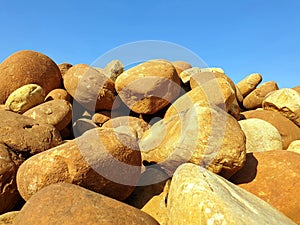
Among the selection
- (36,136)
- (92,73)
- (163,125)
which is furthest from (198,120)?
(92,73)

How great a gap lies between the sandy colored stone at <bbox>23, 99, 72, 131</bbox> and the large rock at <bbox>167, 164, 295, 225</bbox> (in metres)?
2.64

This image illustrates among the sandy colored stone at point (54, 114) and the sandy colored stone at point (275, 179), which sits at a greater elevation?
the sandy colored stone at point (54, 114)

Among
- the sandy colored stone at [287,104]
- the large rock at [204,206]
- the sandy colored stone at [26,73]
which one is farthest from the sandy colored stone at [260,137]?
the sandy colored stone at [26,73]

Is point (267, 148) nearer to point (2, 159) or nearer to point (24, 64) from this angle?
point (2, 159)

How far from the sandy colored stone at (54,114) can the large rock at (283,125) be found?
3282mm

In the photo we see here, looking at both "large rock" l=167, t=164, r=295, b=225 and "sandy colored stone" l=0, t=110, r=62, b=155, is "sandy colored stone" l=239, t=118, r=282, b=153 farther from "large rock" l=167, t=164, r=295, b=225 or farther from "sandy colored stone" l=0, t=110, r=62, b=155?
"sandy colored stone" l=0, t=110, r=62, b=155

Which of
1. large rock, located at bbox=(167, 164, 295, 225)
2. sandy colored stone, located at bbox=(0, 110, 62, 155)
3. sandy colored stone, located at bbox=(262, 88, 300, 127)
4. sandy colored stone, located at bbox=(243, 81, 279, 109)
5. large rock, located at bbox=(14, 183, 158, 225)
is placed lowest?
sandy colored stone, located at bbox=(243, 81, 279, 109)

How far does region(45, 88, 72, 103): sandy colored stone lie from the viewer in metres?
5.51

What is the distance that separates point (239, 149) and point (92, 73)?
10.4 feet

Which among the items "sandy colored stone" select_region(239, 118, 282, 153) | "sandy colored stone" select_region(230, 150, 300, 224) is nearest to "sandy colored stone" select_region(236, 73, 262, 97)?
"sandy colored stone" select_region(239, 118, 282, 153)

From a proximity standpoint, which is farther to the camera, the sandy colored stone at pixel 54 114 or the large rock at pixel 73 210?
the sandy colored stone at pixel 54 114

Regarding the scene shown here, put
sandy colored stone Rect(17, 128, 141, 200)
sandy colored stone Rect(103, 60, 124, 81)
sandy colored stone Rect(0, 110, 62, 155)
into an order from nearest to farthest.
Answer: sandy colored stone Rect(17, 128, 141, 200)
sandy colored stone Rect(0, 110, 62, 155)
sandy colored stone Rect(103, 60, 124, 81)

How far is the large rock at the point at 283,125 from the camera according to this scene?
16.7 feet

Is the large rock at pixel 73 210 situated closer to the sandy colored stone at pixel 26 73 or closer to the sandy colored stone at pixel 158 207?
the sandy colored stone at pixel 158 207
